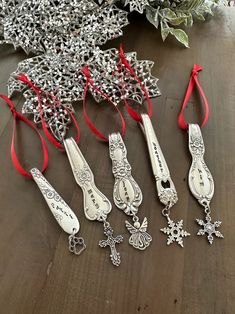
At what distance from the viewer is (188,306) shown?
1.57ft

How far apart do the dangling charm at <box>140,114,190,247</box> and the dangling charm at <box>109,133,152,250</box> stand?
0.03 metres

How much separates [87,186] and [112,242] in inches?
4.2

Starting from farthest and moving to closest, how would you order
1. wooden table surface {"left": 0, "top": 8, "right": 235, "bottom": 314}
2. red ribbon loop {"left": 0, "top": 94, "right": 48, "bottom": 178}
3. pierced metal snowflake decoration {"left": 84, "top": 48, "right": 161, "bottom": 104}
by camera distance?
pierced metal snowflake decoration {"left": 84, "top": 48, "right": 161, "bottom": 104} < red ribbon loop {"left": 0, "top": 94, "right": 48, "bottom": 178} < wooden table surface {"left": 0, "top": 8, "right": 235, "bottom": 314}

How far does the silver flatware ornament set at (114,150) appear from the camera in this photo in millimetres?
546

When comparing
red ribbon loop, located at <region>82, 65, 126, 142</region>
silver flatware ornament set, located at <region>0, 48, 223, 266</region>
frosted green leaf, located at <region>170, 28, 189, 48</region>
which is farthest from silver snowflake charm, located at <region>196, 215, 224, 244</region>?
frosted green leaf, located at <region>170, 28, 189, 48</region>

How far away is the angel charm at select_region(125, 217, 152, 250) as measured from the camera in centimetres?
53

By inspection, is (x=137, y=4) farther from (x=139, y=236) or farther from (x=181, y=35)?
(x=139, y=236)

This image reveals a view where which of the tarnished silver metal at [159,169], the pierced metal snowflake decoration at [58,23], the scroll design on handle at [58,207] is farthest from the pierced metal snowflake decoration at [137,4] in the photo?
the scroll design on handle at [58,207]

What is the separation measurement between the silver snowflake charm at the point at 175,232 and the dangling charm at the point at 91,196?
7cm

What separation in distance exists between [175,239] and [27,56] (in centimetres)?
53

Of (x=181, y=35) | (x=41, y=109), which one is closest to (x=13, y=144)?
(x=41, y=109)

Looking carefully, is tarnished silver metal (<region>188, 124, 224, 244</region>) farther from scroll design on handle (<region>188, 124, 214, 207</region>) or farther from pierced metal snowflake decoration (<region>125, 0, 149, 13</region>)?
pierced metal snowflake decoration (<region>125, 0, 149, 13</region>)

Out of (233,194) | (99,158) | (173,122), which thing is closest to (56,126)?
(99,158)

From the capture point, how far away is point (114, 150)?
64 cm
